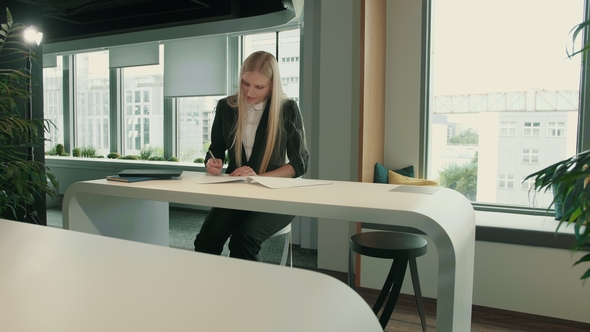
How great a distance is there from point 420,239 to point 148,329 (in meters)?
1.70

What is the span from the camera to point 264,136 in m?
2.47

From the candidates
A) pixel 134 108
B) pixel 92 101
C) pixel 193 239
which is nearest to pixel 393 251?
pixel 193 239

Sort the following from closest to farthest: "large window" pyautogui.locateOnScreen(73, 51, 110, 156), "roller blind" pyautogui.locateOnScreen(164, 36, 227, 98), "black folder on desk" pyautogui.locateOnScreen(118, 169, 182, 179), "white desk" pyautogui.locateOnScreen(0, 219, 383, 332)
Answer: "white desk" pyautogui.locateOnScreen(0, 219, 383, 332) < "black folder on desk" pyautogui.locateOnScreen(118, 169, 182, 179) < "roller blind" pyautogui.locateOnScreen(164, 36, 227, 98) < "large window" pyautogui.locateOnScreen(73, 51, 110, 156)

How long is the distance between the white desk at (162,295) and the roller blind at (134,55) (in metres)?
6.35

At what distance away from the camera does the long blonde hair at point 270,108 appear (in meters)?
2.42

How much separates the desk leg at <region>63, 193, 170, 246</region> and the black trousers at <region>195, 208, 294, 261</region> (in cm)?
36

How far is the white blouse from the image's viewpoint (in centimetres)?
253

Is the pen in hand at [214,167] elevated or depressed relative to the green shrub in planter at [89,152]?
elevated

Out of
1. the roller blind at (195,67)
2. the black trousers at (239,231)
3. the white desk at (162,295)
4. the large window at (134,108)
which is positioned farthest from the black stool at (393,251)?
the roller blind at (195,67)

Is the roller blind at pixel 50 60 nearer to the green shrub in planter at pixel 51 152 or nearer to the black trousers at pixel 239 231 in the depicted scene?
the green shrub in planter at pixel 51 152

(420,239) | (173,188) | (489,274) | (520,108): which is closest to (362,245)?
(420,239)

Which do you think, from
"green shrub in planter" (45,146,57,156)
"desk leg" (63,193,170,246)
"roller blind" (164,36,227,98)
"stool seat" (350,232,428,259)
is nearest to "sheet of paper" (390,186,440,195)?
"stool seat" (350,232,428,259)

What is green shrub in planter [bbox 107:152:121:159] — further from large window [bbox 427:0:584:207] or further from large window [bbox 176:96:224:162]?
large window [bbox 427:0:584:207]

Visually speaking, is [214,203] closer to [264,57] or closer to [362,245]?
[362,245]
